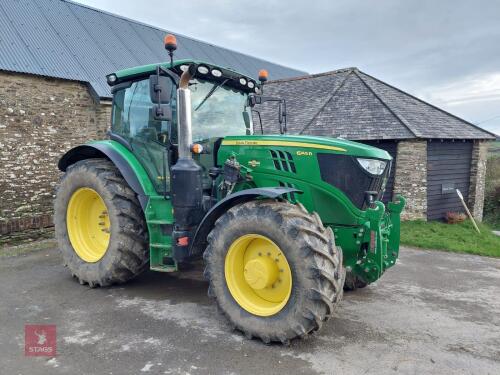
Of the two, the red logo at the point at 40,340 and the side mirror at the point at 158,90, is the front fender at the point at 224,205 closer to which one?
the side mirror at the point at 158,90

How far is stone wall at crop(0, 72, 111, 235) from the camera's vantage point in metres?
7.91

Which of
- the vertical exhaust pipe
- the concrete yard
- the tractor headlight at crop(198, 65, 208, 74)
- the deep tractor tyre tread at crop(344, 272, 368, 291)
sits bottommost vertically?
the concrete yard

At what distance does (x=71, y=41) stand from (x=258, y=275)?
375 inches

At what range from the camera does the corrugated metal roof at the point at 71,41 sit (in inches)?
341

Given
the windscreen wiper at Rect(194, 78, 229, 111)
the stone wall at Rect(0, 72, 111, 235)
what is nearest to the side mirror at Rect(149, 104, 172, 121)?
the windscreen wiper at Rect(194, 78, 229, 111)

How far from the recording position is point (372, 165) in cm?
391

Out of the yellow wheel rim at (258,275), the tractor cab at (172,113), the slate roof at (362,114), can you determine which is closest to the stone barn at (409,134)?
the slate roof at (362,114)

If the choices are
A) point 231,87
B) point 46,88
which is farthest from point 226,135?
point 46,88

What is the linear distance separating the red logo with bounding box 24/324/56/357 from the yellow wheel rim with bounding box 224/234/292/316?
5.37ft

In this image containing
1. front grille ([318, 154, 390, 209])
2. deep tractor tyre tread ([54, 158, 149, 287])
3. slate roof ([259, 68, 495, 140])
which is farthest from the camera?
slate roof ([259, 68, 495, 140])

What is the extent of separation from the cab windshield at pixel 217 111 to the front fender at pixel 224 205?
947mm

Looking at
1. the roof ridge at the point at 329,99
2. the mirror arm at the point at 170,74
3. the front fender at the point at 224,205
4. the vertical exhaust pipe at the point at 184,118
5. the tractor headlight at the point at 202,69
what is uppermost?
the roof ridge at the point at 329,99

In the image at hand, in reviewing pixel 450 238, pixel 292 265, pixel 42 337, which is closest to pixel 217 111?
pixel 292 265

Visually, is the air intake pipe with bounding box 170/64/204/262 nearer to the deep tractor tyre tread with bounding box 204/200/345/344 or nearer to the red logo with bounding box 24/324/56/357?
the deep tractor tyre tread with bounding box 204/200/345/344
